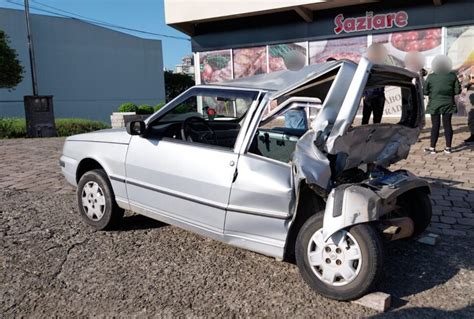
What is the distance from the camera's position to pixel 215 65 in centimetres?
1730

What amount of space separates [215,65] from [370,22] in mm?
6128

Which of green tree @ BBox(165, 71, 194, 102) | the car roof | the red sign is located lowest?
the car roof

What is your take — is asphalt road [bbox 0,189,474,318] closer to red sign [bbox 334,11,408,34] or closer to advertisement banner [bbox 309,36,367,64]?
red sign [bbox 334,11,408,34]

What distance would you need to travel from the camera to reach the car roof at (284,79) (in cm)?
332

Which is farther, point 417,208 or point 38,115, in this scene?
point 38,115

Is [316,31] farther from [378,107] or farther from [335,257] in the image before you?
[335,257]

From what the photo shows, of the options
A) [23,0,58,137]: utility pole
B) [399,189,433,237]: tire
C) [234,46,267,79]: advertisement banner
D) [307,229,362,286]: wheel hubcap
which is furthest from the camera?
[234,46,267,79]: advertisement banner

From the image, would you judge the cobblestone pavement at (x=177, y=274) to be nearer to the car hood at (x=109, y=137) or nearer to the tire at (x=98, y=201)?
the tire at (x=98, y=201)

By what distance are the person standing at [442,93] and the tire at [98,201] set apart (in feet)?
20.0

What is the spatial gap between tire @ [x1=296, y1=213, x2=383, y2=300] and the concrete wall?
1196 inches

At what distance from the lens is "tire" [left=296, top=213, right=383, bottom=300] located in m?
2.93

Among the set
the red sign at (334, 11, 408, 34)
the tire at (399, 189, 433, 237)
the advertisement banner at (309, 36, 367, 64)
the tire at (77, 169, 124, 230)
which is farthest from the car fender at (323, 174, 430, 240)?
the red sign at (334, 11, 408, 34)

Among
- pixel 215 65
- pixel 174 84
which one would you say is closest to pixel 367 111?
pixel 215 65

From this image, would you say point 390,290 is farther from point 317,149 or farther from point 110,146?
point 110,146
